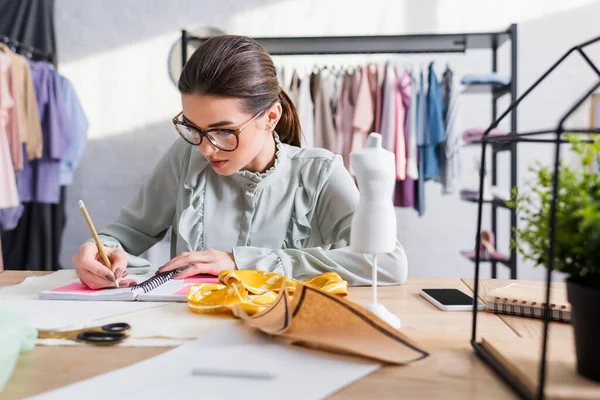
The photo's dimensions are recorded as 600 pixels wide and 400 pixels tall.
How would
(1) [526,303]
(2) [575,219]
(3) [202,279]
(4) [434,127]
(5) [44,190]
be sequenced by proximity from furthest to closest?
(5) [44,190] → (4) [434,127] → (3) [202,279] → (1) [526,303] → (2) [575,219]

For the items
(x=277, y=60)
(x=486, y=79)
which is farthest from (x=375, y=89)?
(x=277, y=60)

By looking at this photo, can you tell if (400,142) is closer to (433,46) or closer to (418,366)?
(433,46)

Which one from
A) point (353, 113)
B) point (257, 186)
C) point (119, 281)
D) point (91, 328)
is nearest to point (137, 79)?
point (353, 113)

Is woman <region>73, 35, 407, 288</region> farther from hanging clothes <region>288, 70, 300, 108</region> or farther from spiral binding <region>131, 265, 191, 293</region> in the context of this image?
hanging clothes <region>288, 70, 300, 108</region>

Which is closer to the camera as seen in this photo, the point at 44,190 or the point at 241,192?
the point at 241,192

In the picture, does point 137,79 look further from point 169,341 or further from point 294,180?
point 169,341

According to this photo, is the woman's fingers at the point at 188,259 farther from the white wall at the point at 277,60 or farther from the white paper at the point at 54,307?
the white wall at the point at 277,60

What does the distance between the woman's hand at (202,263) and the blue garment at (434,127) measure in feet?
6.74

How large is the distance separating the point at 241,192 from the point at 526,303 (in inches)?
32.1

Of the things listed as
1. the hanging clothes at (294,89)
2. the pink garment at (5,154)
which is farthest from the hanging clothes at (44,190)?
the hanging clothes at (294,89)

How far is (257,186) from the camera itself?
143 centimetres

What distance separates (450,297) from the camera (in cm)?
99

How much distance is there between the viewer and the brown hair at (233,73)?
4.03 ft

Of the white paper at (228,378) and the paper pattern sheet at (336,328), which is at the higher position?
the paper pattern sheet at (336,328)
